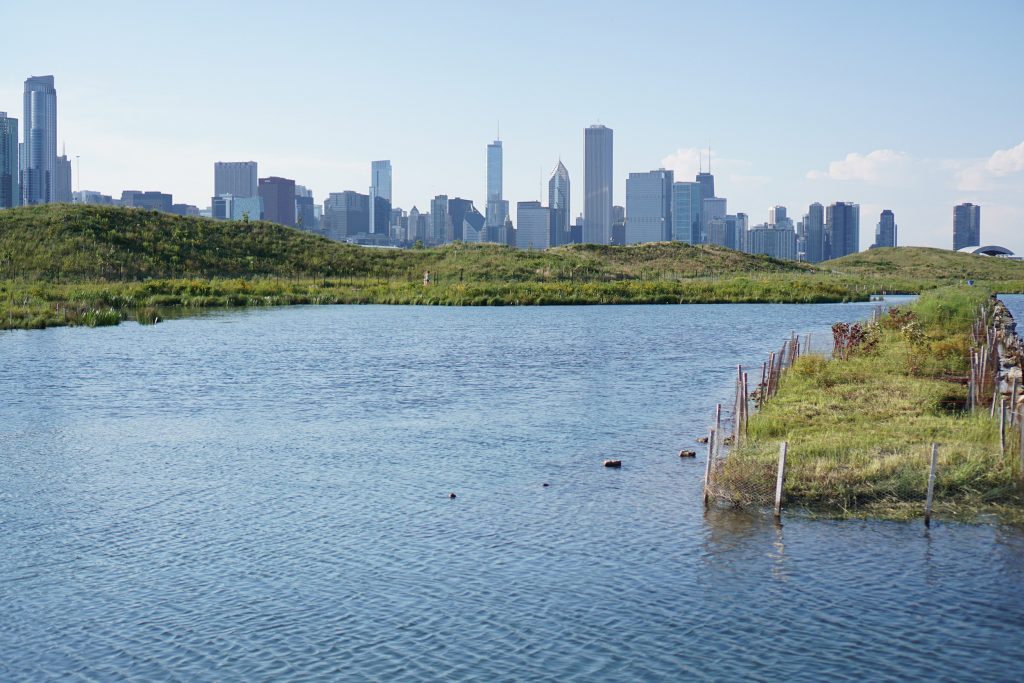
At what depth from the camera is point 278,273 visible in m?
141

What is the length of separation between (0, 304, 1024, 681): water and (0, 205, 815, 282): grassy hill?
94617 mm

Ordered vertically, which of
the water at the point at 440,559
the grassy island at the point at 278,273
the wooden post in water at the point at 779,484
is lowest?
the water at the point at 440,559

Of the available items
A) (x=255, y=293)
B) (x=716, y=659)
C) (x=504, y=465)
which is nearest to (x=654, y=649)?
(x=716, y=659)

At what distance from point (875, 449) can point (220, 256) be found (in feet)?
416

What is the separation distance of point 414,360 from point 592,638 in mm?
39405

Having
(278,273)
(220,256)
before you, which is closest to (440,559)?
(278,273)

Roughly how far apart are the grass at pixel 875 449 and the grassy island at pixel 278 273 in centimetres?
5809

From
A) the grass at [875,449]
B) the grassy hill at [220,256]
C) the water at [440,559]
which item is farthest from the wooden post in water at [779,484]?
the grassy hill at [220,256]

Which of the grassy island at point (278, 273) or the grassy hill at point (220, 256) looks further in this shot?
the grassy hill at point (220, 256)

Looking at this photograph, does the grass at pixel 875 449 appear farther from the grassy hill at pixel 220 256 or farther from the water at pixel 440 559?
the grassy hill at pixel 220 256

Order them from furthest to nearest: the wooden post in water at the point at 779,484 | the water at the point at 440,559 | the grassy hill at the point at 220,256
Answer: the grassy hill at the point at 220,256 < the wooden post in water at the point at 779,484 < the water at the point at 440,559

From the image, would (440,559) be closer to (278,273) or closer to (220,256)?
(278,273)

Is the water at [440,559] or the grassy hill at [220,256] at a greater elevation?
the grassy hill at [220,256]

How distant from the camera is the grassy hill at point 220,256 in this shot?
420 feet
